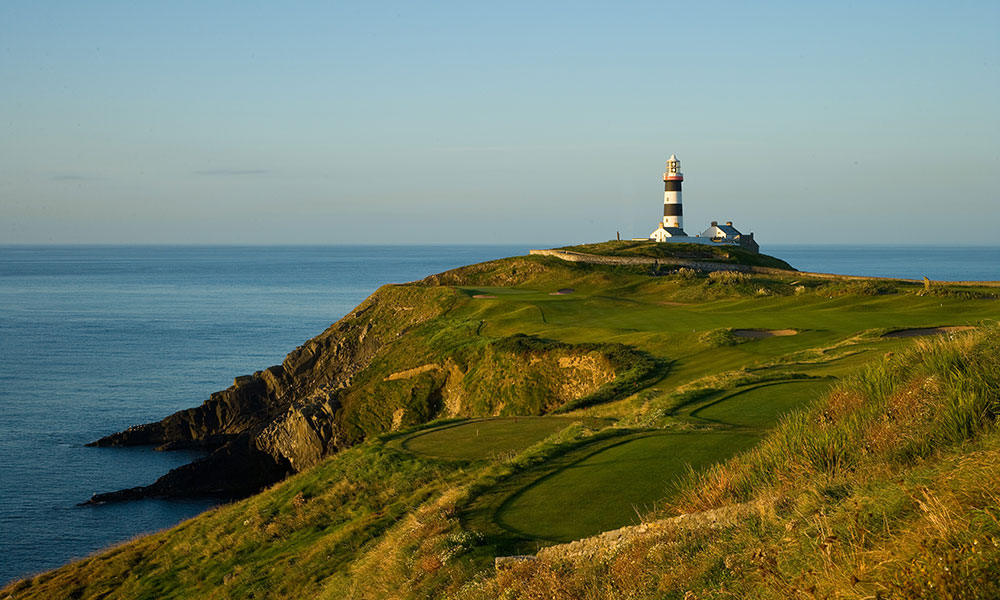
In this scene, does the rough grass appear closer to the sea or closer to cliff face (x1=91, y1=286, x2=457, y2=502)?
cliff face (x1=91, y1=286, x2=457, y2=502)

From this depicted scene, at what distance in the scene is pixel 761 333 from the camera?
32.7 meters

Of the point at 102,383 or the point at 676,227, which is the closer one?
the point at 102,383

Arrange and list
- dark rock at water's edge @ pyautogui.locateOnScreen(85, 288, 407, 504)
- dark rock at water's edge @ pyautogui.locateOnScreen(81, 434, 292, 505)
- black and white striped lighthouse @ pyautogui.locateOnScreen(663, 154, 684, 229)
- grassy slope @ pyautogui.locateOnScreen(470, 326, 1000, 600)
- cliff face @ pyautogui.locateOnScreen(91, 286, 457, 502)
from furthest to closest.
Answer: black and white striped lighthouse @ pyautogui.locateOnScreen(663, 154, 684, 229), cliff face @ pyautogui.locateOnScreen(91, 286, 457, 502), dark rock at water's edge @ pyautogui.locateOnScreen(85, 288, 407, 504), dark rock at water's edge @ pyautogui.locateOnScreen(81, 434, 292, 505), grassy slope @ pyautogui.locateOnScreen(470, 326, 1000, 600)

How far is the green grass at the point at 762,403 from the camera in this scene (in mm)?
16531

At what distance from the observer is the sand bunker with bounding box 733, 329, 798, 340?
1257 inches

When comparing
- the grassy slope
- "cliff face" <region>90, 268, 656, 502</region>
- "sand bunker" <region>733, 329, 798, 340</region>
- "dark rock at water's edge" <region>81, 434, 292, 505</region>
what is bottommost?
"dark rock at water's edge" <region>81, 434, 292, 505</region>

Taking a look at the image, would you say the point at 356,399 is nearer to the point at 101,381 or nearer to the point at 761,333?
the point at 761,333

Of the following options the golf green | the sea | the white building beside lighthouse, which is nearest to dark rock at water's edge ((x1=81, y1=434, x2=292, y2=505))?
the sea

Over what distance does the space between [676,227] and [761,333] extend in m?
61.6

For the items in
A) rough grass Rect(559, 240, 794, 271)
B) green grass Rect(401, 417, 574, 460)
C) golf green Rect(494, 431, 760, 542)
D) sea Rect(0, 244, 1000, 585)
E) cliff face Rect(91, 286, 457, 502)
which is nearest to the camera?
golf green Rect(494, 431, 760, 542)

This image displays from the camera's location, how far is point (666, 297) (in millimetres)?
54812

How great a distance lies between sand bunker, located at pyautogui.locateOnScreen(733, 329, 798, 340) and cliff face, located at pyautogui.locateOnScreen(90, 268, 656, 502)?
18.6 feet

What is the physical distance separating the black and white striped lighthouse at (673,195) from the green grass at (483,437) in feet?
235

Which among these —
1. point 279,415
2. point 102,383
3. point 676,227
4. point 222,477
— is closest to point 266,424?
point 279,415
